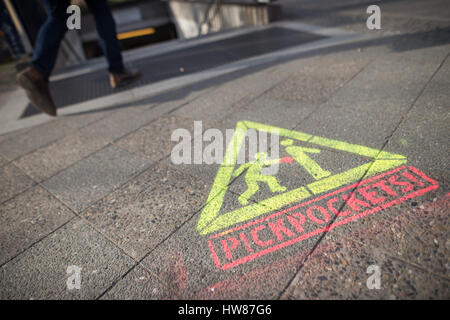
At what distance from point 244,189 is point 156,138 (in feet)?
4.84

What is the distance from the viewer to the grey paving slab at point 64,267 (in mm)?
1763

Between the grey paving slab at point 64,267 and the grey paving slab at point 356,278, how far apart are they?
1.17 meters

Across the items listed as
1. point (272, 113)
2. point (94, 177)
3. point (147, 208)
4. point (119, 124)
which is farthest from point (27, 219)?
point (272, 113)

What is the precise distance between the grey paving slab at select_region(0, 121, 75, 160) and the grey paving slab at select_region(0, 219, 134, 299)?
1.89 metres

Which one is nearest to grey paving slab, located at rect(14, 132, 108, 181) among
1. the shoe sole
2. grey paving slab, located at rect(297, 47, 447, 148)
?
the shoe sole

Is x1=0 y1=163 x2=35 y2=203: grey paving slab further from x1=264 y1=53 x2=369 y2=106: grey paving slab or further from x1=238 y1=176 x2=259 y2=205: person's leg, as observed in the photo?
x1=264 y1=53 x2=369 y2=106: grey paving slab

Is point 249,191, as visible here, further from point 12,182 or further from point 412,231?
point 12,182

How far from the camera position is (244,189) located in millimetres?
2307

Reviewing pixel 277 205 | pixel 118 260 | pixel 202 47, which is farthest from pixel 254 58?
pixel 118 260

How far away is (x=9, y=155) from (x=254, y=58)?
4198 mm

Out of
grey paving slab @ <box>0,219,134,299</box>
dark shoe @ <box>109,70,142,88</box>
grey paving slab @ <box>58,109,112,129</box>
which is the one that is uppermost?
dark shoe @ <box>109,70,142,88</box>

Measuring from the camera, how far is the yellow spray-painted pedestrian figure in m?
2.25

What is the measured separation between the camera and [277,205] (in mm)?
2098
